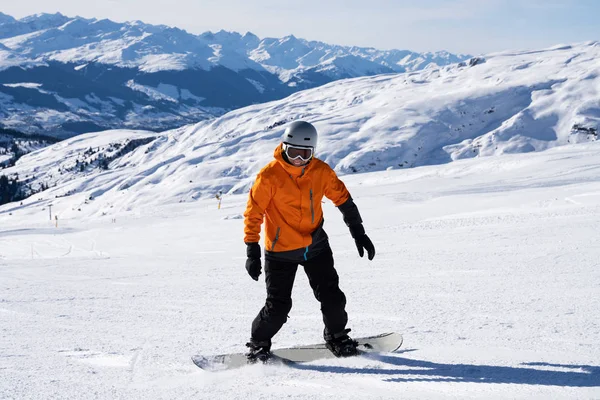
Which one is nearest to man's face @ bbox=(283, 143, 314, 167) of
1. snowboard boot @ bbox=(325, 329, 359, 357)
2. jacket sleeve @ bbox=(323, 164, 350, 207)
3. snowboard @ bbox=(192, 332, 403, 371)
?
jacket sleeve @ bbox=(323, 164, 350, 207)

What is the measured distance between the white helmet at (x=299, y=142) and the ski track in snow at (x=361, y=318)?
5.92ft

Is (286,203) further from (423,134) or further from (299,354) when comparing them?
(423,134)

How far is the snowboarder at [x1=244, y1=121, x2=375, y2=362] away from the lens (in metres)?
4.25

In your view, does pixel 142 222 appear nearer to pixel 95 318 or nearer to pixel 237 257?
pixel 237 257

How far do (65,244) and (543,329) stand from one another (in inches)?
806

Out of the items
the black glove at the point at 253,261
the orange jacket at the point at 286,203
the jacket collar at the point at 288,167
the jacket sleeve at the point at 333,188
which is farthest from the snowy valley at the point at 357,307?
the jacket collar at the point at 288,167

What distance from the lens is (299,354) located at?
14.5 feet

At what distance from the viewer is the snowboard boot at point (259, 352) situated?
4281 mm

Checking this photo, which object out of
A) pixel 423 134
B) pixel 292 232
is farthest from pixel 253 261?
pixel 423 134

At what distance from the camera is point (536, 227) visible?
10.5 metres

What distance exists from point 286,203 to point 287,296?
872 millimetres

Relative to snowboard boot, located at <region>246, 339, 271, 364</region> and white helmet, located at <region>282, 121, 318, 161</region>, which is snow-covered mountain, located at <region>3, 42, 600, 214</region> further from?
white helmet, located at <region>282, 121, 318, 161</region>

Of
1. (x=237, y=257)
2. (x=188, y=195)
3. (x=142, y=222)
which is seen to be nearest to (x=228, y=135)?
(x=188, y=195)

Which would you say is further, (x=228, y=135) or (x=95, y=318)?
(x=228, y=135)
